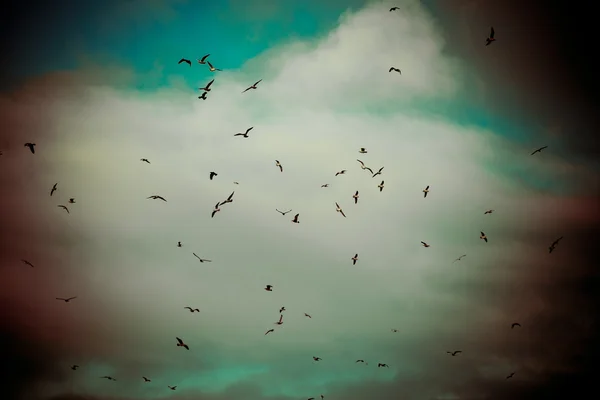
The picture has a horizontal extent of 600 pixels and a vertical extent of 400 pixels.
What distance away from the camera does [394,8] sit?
1906 inches

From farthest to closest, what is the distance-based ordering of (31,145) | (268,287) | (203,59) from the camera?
(268,287)
(31,145)
(203,59)

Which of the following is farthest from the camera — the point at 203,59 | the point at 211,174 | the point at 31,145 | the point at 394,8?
the point at 394,8

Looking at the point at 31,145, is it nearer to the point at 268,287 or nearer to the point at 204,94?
the point at 204,94

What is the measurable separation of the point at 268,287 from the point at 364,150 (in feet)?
63.5

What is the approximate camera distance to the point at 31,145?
41906 mm

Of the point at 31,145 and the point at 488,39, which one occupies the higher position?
the point at 488,39

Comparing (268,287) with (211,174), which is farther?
(268,287)

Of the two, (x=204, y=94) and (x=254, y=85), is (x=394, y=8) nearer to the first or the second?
(x=254, y=85)

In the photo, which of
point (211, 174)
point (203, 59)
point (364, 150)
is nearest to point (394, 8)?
point (364, 150)

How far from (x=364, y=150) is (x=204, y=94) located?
1883cm

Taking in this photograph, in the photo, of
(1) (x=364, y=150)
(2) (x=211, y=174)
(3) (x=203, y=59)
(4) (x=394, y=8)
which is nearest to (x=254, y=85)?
(3) (x=203, y=59)

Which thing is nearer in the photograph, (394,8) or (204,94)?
(204,94)

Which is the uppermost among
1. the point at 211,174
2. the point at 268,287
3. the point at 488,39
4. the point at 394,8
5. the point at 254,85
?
the point at 394,8

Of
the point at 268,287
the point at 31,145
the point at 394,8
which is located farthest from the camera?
A: the point at 268,287
